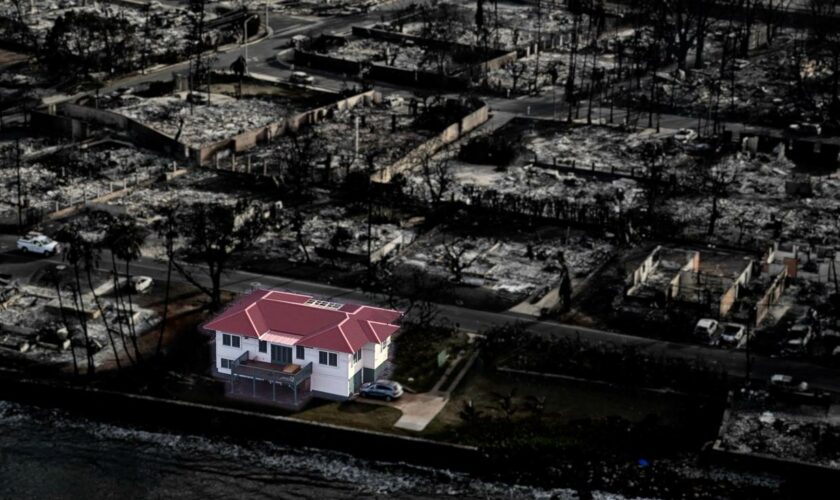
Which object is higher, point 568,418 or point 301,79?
point 301,79

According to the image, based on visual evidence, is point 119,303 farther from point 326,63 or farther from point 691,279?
point 326,63

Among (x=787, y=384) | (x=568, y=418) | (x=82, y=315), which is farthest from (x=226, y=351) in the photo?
(x=787, y=384)

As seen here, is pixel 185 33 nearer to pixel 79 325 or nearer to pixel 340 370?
pixel 79 325

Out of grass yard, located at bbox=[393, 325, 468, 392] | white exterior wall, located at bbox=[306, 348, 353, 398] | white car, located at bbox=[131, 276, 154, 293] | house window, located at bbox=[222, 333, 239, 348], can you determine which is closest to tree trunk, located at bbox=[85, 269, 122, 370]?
white car, located at bbox=[131, 276, 154, 293]

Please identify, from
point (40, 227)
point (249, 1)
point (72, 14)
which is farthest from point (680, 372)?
point (249, 1)

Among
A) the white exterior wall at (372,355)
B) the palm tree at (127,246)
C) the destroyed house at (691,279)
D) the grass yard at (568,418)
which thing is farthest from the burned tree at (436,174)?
the grass yard at (568,418)

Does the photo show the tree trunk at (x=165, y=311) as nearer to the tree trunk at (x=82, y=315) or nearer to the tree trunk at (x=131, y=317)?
the tree trunk at (x=131, y=317)
